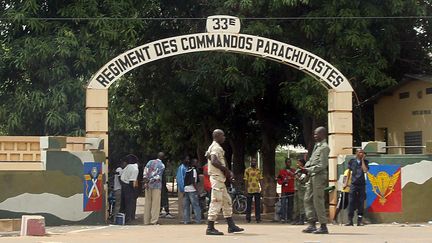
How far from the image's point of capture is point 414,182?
1609 cm

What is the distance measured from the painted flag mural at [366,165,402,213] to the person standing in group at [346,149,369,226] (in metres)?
0.62

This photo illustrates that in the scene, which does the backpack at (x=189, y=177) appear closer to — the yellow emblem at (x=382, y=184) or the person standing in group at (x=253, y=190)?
the person standing in group at (x=253, y=190)

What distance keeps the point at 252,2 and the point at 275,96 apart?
5245 mm

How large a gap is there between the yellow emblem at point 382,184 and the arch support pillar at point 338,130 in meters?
0.89

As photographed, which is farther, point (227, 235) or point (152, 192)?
point (152, 192)

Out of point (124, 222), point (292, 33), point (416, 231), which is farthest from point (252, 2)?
point (416, 231)

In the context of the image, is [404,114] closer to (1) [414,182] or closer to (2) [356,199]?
(1) [414,182]

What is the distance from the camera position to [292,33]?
779 inches

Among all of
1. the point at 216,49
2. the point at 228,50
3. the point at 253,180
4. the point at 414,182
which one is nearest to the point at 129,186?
the point at 253,180

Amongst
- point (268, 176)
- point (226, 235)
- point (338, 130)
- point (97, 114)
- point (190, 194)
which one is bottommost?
point (226, 235)

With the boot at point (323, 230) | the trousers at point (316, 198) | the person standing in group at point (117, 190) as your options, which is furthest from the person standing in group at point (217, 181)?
the person standing in group at point (117, 190)

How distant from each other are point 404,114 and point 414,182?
5.62 m

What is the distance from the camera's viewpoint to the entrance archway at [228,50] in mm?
15961

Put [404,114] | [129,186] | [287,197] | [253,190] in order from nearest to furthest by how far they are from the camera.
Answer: [129,186], [287,197], [253,190], [404,114]
